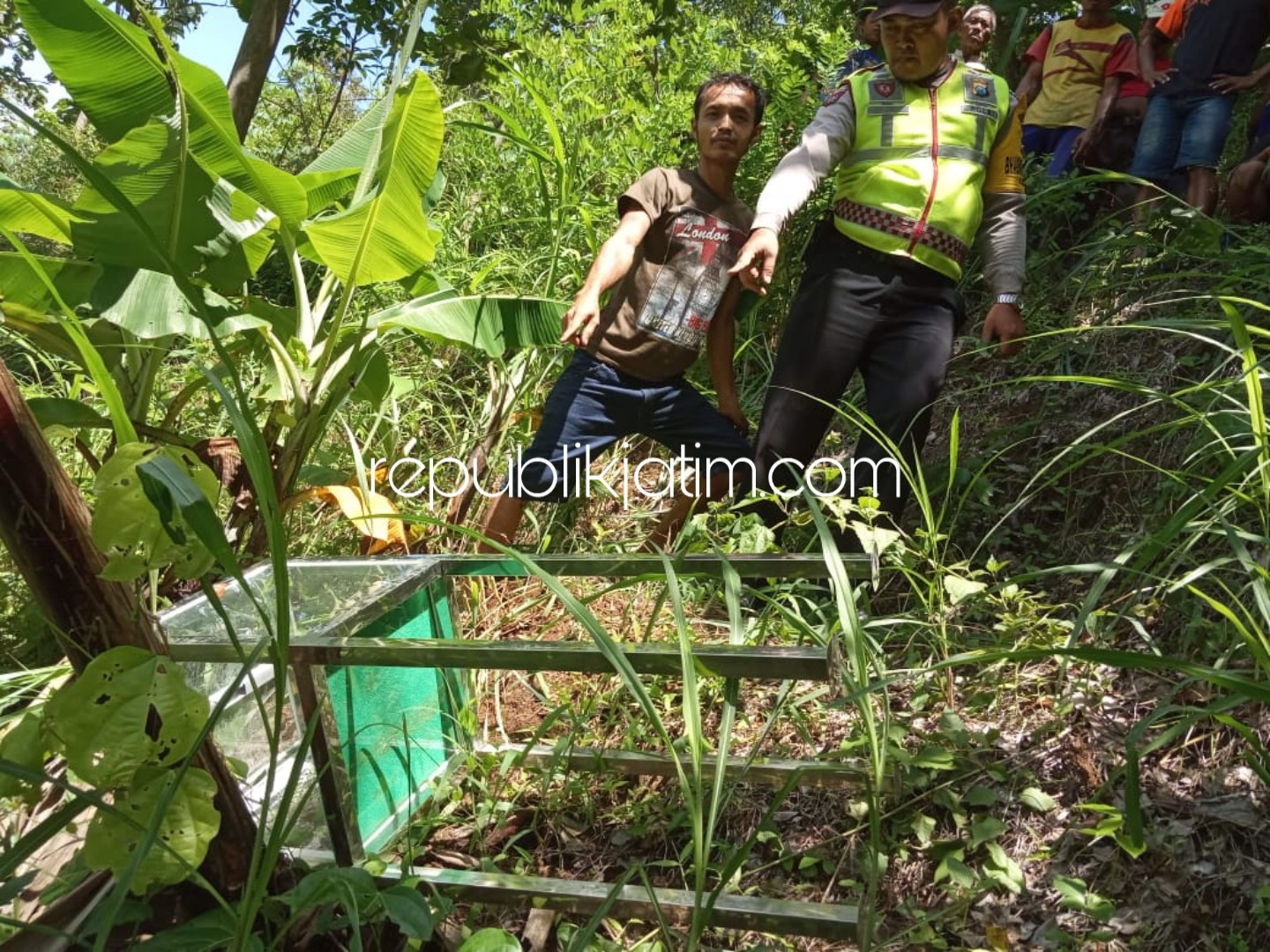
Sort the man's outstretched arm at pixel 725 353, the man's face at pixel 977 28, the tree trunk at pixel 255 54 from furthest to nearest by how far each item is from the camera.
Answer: the man's face at pixel 977 28 < the tree trunk at pixel 255 54 < the man's outstretched arm at pixel 725 353

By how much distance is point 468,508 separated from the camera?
2.93 m

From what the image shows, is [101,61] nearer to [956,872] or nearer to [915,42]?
[915,42]

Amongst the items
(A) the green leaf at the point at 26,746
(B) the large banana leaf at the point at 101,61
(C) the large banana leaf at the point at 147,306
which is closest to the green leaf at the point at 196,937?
(A) the green leaf at the point at 26,746

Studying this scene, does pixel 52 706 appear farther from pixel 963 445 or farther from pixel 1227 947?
pixel 963 445

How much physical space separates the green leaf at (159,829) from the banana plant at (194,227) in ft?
3.95

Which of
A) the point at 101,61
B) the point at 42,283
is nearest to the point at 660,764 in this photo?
the point at 42,283

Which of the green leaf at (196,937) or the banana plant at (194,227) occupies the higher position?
the banana plant at (194,227)

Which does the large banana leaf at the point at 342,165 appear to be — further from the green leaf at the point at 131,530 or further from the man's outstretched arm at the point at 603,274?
the green leaf at the point at 131,530

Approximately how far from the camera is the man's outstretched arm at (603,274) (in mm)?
2328

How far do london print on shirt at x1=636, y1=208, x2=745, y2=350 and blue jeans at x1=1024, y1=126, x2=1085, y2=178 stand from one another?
6.30 ft

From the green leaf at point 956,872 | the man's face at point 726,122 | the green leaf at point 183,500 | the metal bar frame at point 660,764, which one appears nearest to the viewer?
the green leaf at point 183,500

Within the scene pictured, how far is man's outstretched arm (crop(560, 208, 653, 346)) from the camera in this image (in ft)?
7.64

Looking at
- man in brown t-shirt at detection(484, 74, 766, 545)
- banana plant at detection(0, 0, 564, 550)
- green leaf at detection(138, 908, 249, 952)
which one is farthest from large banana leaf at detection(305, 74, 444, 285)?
green leaf at detection(138, 908, 249, 952)

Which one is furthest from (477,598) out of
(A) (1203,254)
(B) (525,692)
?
(A) (1203,254)
